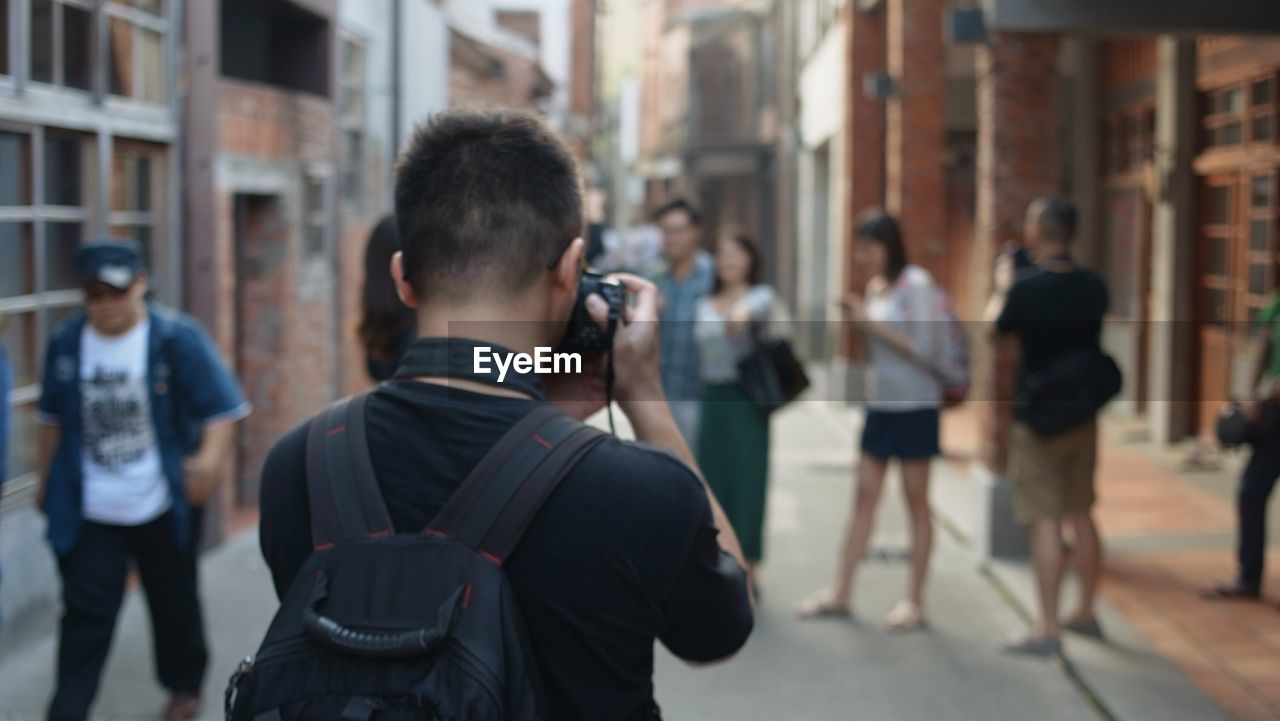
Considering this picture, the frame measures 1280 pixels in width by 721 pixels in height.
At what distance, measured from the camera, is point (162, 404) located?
5.14 metres

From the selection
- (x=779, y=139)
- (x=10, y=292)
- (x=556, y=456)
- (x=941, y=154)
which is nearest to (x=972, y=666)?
(x=10, y=292)

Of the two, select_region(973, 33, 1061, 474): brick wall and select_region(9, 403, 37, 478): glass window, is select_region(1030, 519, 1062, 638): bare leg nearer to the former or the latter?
select_region(973, 33, 1061, 474): brick wall

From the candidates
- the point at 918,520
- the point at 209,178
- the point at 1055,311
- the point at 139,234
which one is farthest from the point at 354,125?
the point at 1055,311

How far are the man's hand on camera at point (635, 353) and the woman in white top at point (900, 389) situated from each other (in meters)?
4.46

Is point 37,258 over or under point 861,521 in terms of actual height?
over

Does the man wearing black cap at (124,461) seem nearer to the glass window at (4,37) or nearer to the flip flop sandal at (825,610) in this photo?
the glass window at (4,37)

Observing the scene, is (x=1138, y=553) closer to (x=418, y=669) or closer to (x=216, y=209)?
(x=216, y=209)

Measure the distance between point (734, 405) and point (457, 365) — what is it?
516cm

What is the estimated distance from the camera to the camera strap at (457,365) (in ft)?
6.09

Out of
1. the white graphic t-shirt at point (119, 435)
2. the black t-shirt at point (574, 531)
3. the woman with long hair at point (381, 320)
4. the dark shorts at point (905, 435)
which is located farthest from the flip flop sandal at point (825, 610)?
the black t-shirt at point (574, 531)

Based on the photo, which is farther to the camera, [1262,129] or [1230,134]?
[1230,134]

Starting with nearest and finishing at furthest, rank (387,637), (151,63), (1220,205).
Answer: (387,637)
(151,63)
(1220,205)

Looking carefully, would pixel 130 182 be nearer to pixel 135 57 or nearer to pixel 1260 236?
pixel 135 57

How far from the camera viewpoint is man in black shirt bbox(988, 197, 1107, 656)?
595 cm
